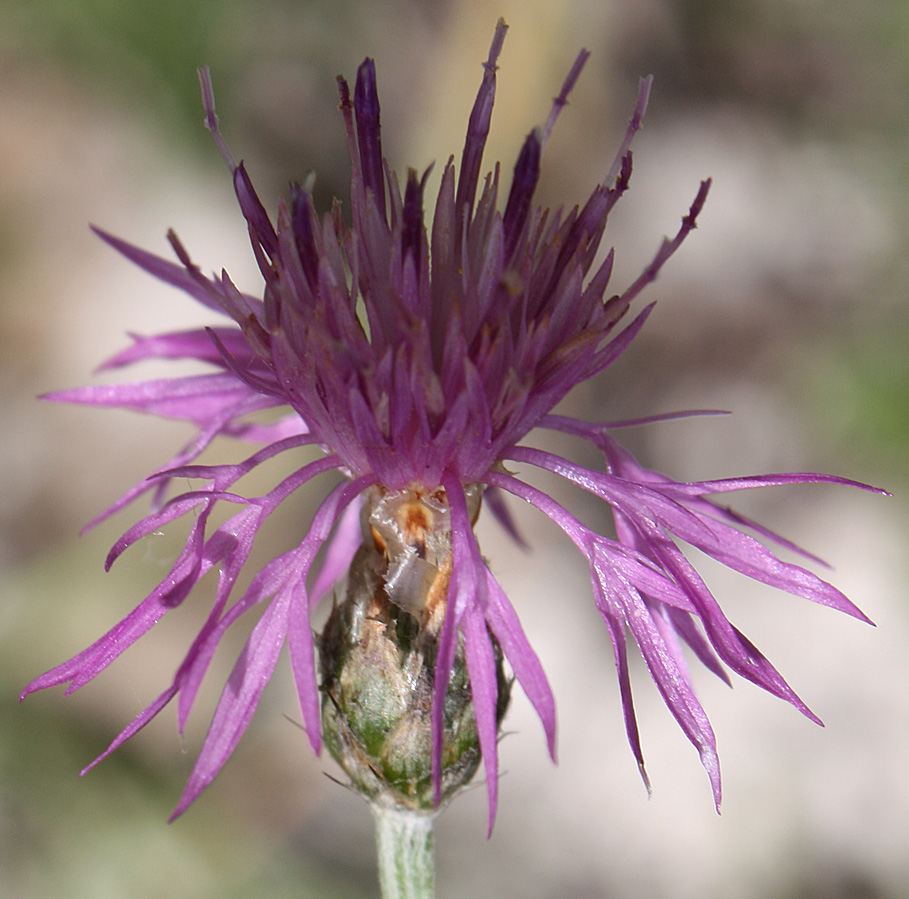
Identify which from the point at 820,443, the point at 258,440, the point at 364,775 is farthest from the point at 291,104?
the point at 364,775

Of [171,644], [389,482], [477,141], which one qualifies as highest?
[477,141]

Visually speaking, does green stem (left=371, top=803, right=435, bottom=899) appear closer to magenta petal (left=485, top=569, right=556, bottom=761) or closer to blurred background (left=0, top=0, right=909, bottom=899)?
magenta petal (left=485, top=569, right=556, bottom=761)

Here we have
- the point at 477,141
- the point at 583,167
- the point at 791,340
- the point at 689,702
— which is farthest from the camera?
the point at 583,167

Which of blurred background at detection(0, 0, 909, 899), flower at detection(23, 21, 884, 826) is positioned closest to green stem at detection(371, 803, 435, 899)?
flower at detection(23, 21, 884, 826)

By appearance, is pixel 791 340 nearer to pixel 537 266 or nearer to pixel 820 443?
pixel 820 443

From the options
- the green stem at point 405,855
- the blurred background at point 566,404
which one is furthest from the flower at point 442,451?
the blurred background at point 566,404

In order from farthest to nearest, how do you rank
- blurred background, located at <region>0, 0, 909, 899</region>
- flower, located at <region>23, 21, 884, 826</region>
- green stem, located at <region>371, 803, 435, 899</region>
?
blurred background, located at <region>0, 0, 909, 899</region> < green stem, located at <region>371, 803, 435, 899</region> < flower, located at <region>23, 21, 884, 826</region>

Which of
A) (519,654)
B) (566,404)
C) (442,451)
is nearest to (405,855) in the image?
(519,654)

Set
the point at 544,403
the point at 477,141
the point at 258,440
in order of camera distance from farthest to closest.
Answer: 1. the point at 258,440
2. the point at 477,141
3. the point at 544,403
